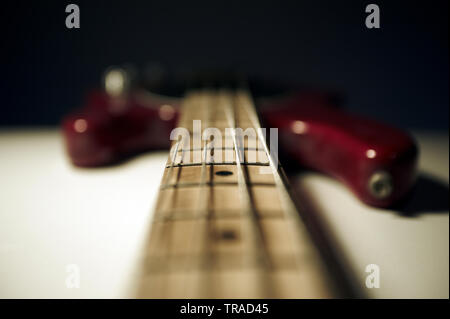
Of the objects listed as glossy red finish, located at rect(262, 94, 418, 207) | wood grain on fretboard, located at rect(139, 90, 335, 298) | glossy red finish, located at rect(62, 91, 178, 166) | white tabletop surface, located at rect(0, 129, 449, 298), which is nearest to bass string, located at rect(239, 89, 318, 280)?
wood grain on fretboard, located at rect(139, 90, 335, 298)

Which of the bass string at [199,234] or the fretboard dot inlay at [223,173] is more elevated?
the fretboard dot inlay at [223,173]

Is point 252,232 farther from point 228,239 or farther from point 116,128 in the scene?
point 116,128

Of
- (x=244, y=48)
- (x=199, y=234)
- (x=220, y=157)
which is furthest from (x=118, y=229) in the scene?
(x=244, y=48)

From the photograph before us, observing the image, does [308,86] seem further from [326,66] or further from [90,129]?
[90,129]

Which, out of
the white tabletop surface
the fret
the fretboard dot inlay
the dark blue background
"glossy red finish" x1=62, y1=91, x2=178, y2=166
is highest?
the dark blue background

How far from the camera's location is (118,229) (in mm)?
695

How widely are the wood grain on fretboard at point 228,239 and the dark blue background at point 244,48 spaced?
98 cm

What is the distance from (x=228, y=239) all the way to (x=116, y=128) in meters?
0.73

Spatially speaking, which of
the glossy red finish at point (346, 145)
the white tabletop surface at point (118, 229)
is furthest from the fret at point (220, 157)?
the glossy red finish at point (346, 145)

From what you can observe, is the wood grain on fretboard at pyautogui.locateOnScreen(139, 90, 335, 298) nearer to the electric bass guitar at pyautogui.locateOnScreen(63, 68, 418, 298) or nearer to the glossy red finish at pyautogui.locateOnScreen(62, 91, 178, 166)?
the electric bass guitar at pyautogui.locateOnScreen(63, 68, 418, 298)

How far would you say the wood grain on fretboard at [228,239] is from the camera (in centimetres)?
28

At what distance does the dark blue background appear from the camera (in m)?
1.30

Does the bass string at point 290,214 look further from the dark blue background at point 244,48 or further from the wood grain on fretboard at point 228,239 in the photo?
the dark blue background at point 244,48

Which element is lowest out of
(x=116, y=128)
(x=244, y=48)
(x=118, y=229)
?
(x=118, y=229)
